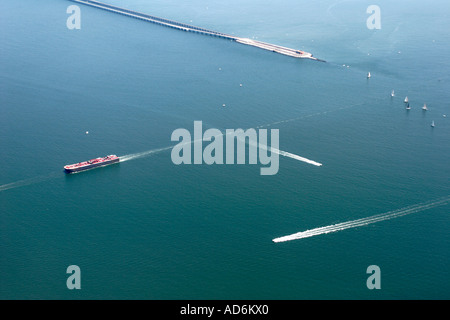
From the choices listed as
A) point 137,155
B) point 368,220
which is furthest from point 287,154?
point 137,155

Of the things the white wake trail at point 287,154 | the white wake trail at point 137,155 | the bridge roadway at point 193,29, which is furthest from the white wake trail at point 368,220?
the bridge roadway at point 193,29

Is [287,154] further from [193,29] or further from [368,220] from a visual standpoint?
[193,29]

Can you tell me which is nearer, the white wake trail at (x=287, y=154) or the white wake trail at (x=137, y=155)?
the white wake trail at (x=287, y=154)

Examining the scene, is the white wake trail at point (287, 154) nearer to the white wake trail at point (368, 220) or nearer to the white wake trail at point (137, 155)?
the white wake trail at point (368, 220)

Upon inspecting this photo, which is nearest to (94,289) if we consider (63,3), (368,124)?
(368,124)

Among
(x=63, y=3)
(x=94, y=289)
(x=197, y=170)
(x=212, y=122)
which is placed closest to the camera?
(x=94, y=289)

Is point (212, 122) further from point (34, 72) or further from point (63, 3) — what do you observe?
point (63, 3)

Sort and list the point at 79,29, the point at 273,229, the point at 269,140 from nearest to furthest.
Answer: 1. the point at 273,229
2. the point at 269,140
3. the point at 79,29

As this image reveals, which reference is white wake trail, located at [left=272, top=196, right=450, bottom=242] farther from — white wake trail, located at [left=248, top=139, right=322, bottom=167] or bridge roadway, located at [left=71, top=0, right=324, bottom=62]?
bridge roadway, located at [left=71, top=0, right=324, bottom=62]
